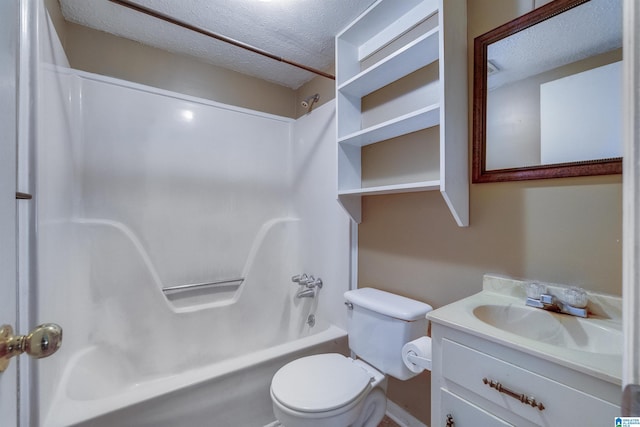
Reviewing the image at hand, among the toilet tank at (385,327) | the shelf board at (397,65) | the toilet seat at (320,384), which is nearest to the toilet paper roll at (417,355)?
the toilet tank at (385,327)

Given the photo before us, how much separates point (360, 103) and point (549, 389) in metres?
1.56

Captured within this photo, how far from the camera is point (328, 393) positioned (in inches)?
42.4

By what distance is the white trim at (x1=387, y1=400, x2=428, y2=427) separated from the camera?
1381 millimetres

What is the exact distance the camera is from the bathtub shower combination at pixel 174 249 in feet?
3.68

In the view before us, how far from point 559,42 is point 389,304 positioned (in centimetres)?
123

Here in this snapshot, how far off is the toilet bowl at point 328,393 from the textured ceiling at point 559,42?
1408mm

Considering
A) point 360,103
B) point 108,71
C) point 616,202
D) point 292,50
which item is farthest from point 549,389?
point 108,71

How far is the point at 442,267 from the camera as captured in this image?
1256mm

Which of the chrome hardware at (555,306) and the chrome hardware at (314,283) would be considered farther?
the chrome hardware at (314,283)

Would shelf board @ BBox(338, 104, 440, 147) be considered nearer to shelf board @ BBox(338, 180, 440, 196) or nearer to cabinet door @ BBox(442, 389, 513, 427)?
shelf board @ BBox(338, 180, 440, 196)

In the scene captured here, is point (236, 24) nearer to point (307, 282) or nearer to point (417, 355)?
point (307, 282)

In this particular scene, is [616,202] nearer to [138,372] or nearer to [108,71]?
[138,372]

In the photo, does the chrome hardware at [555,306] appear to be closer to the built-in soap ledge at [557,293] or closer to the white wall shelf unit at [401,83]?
the built-in soap ledge at [557,293]

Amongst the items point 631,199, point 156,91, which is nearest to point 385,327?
point 631,199
